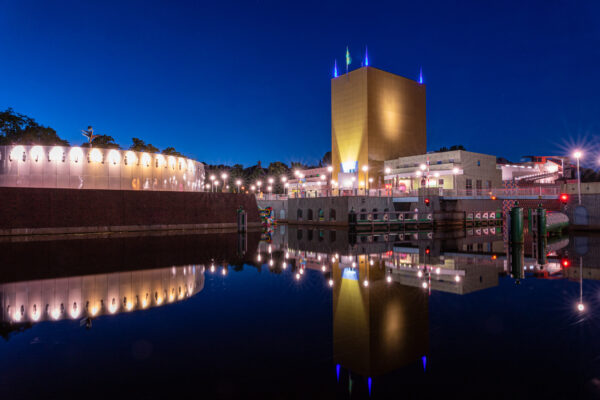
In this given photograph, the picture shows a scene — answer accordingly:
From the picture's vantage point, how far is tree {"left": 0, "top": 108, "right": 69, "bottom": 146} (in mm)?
56969

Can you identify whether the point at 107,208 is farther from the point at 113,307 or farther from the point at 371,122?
the point at 371,122

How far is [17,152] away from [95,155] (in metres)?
6.48

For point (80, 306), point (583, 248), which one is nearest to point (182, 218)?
point (80, 306)

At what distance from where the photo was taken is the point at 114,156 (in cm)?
3912

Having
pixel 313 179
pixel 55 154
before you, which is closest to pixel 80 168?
pixel 55 154

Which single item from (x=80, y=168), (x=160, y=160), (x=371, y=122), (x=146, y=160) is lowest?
(x=80, y=168)

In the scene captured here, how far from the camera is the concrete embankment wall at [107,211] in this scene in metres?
30.0

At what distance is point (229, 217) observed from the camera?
134 feet

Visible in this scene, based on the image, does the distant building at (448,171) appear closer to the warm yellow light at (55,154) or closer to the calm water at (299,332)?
the warm yellow light at (55,154)

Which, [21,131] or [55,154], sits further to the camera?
[21,131]

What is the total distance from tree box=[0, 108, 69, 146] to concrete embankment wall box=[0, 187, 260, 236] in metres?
31.8

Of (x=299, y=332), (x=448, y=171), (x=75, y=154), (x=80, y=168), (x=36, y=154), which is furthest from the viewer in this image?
(x=448, y=171)

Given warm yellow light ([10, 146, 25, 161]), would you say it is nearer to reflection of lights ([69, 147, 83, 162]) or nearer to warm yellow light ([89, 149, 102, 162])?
reflection of lights ([69, 147, 83, 162])

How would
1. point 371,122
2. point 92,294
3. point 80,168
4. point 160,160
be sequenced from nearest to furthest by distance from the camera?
point 92,294 → point 80,168 → point 160,160 → point 371,122
